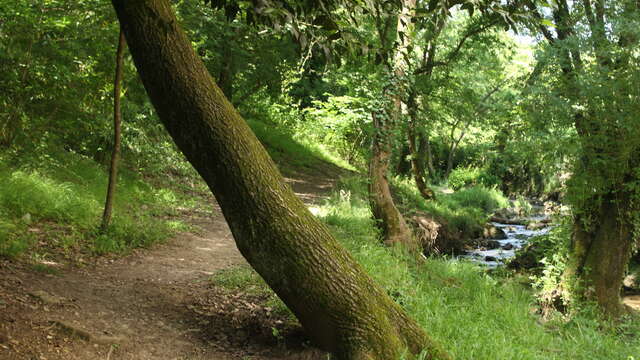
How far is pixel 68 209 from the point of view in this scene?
7410 millimetres

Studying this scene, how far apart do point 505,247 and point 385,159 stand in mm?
7469

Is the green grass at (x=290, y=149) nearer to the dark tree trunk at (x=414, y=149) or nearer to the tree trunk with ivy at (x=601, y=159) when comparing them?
the dark tree trunk at (x=414, y=149)

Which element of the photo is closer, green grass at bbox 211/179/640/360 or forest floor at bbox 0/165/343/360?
forest floor at bbox 0/165/343/360

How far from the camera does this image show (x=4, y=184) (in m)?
6.94

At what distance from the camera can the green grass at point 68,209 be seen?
261 inches

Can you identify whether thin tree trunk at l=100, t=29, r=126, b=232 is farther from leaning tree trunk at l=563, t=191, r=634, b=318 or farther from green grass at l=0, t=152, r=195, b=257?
leaning tree trunk at l=563, t=191, r=634, b=318

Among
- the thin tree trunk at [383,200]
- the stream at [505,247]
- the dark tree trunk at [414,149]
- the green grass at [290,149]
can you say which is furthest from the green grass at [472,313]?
the green grass at [290,149]

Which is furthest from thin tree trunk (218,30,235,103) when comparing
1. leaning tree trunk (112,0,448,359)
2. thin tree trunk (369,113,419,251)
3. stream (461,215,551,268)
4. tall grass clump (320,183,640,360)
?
leaning tree trunk (112,0,448,359)

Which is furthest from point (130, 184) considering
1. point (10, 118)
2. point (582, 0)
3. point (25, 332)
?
point (582, 0)

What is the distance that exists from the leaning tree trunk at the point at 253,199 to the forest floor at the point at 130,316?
0.56 m

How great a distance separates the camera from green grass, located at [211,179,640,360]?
19.6 feet

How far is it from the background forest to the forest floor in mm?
115

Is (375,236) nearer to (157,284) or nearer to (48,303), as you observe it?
(157,284)

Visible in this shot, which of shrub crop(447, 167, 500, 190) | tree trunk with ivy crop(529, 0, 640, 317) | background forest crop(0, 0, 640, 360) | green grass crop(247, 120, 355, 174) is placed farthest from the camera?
shrub crop(447, 167, 500, 190)
